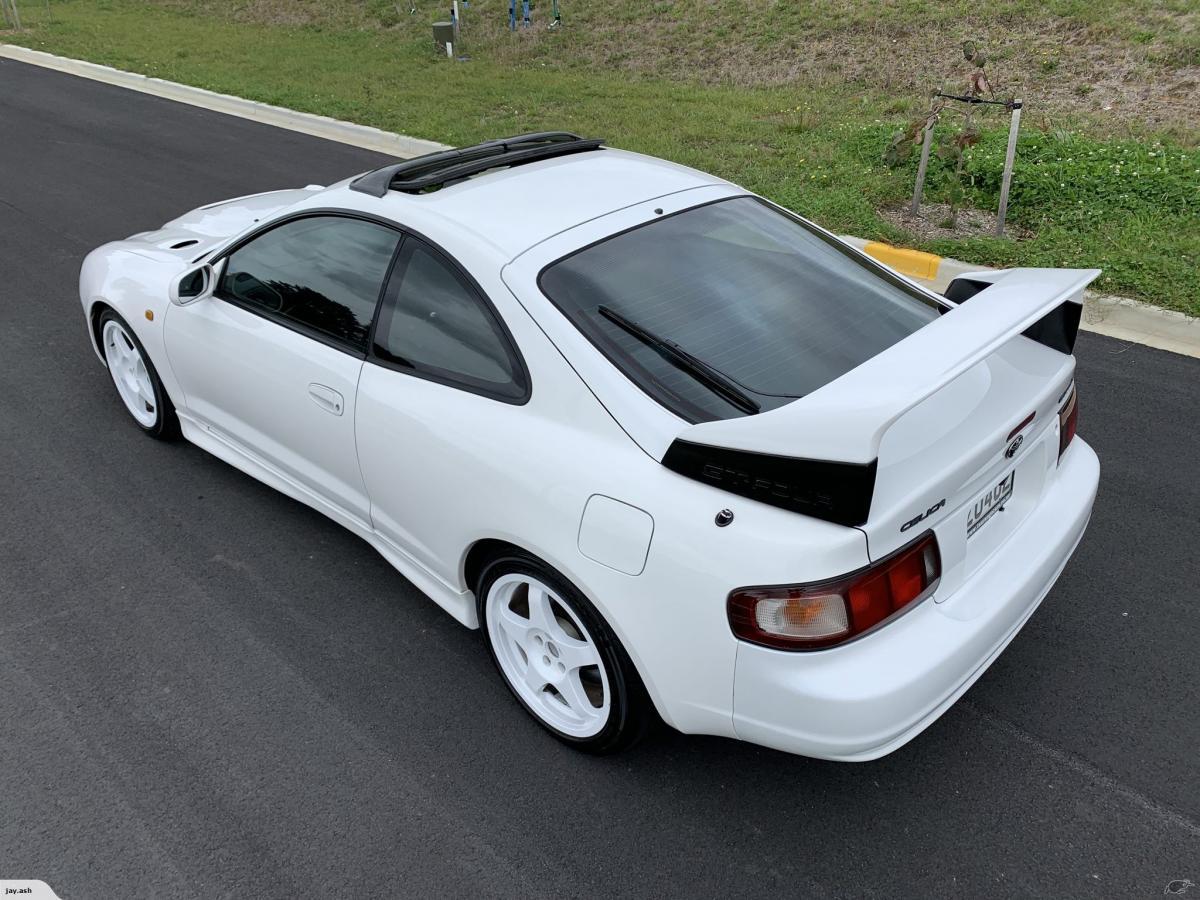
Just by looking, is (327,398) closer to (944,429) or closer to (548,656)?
(548,656)

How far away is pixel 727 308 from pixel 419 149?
28.0 feet

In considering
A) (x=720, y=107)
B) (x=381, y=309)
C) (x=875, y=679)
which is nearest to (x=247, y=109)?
(x=720, y=107)

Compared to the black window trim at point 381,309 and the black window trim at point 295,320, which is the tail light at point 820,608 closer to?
the black window trim at point 381,309

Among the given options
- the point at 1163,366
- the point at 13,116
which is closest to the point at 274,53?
the point at 13,116

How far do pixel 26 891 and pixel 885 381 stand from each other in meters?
2.71

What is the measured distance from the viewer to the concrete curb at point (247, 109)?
10914 millimetres

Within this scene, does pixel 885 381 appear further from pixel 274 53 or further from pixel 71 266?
pixel 274 53

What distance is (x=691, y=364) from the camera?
2.79 metres

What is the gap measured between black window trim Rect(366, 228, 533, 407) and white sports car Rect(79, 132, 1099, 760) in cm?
1

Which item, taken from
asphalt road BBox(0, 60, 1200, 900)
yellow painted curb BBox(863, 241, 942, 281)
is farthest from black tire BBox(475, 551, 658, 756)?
yellow painted curb BBox(863, 241, 942, 281)

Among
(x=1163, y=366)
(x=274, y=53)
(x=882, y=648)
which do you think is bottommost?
(x=274, y=53)

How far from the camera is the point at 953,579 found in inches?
104

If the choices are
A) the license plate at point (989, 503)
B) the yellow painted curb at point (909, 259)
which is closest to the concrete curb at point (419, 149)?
the yellow painted curb at point (909, 259)

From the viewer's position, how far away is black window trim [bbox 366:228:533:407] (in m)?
2.91
